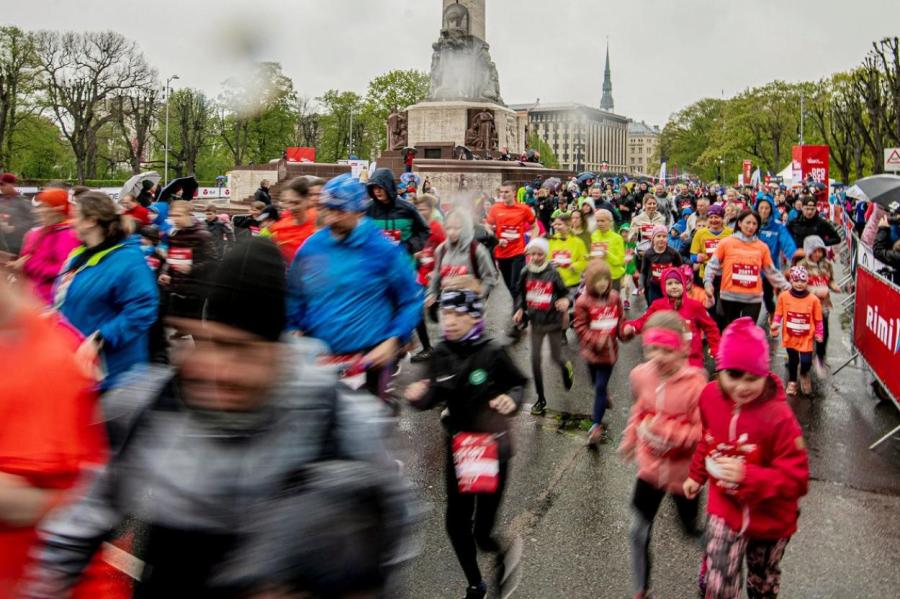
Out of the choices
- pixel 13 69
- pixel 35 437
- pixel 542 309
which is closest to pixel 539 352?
pixel 542 309

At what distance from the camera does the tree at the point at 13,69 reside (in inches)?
2115

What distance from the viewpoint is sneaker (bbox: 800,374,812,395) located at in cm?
843

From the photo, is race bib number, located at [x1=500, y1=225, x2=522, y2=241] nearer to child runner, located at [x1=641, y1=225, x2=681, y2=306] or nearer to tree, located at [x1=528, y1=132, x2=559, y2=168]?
child runner, located at [x1=641, y1=225, x2=681, y2=306]

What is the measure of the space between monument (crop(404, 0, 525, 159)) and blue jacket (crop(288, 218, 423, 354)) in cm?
3353

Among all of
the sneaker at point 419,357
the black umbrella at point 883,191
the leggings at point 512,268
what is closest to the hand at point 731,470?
the sneaker at point 419,357

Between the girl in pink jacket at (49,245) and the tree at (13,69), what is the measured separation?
179 ft

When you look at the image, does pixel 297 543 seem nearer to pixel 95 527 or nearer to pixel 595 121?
pixel 95 527

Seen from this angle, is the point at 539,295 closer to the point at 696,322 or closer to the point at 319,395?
the point at 696,322

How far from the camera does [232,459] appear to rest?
1649 mm

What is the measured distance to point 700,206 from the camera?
11.8 m

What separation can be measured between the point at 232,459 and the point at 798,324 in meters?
7.88

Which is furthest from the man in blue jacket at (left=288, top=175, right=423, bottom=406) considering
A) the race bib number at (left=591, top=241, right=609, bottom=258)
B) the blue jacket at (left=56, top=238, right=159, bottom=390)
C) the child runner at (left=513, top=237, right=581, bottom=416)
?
the race bib number at (left=591, top=241, right=609, bottom=258)

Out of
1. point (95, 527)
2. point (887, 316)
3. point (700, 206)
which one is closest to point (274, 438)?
point (95, 527)

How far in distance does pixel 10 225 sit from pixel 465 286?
5815mm
